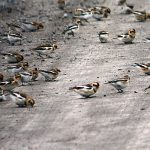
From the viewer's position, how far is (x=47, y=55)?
31.1 meters

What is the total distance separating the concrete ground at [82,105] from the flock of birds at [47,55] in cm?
25

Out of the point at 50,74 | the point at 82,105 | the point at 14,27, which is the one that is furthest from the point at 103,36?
the point at 82,105

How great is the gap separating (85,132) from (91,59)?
1023cm

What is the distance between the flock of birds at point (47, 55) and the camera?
24.0 meters

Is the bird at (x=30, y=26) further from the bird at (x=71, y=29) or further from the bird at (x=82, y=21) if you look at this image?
the bird at (x=82, y=21)

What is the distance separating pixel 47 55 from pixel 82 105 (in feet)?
26.6

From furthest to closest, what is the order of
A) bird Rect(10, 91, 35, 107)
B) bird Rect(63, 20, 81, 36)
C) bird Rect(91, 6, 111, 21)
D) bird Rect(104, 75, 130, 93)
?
1. bird Rect(91, 6, 111, 21)
2. bird Rect(63, 20, 81, 36)
3. bird Rect(104, 75, 130, 93)
4. bird Rect(10, 91, 35, 107)

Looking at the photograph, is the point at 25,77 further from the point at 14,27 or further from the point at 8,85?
the point at 14,27

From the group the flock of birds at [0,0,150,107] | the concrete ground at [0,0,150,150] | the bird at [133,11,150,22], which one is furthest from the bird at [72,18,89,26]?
the bird at [133,11,150,22]

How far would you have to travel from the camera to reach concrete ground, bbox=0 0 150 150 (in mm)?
19781

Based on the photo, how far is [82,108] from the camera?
2286 centimetres

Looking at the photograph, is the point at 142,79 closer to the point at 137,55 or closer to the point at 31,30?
the point at 137,55

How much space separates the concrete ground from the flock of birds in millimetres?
245

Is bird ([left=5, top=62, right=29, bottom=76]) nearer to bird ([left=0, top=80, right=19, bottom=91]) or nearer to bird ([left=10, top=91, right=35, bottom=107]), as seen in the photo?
bird ([left=0, top=80, right=19, bottom=91])
